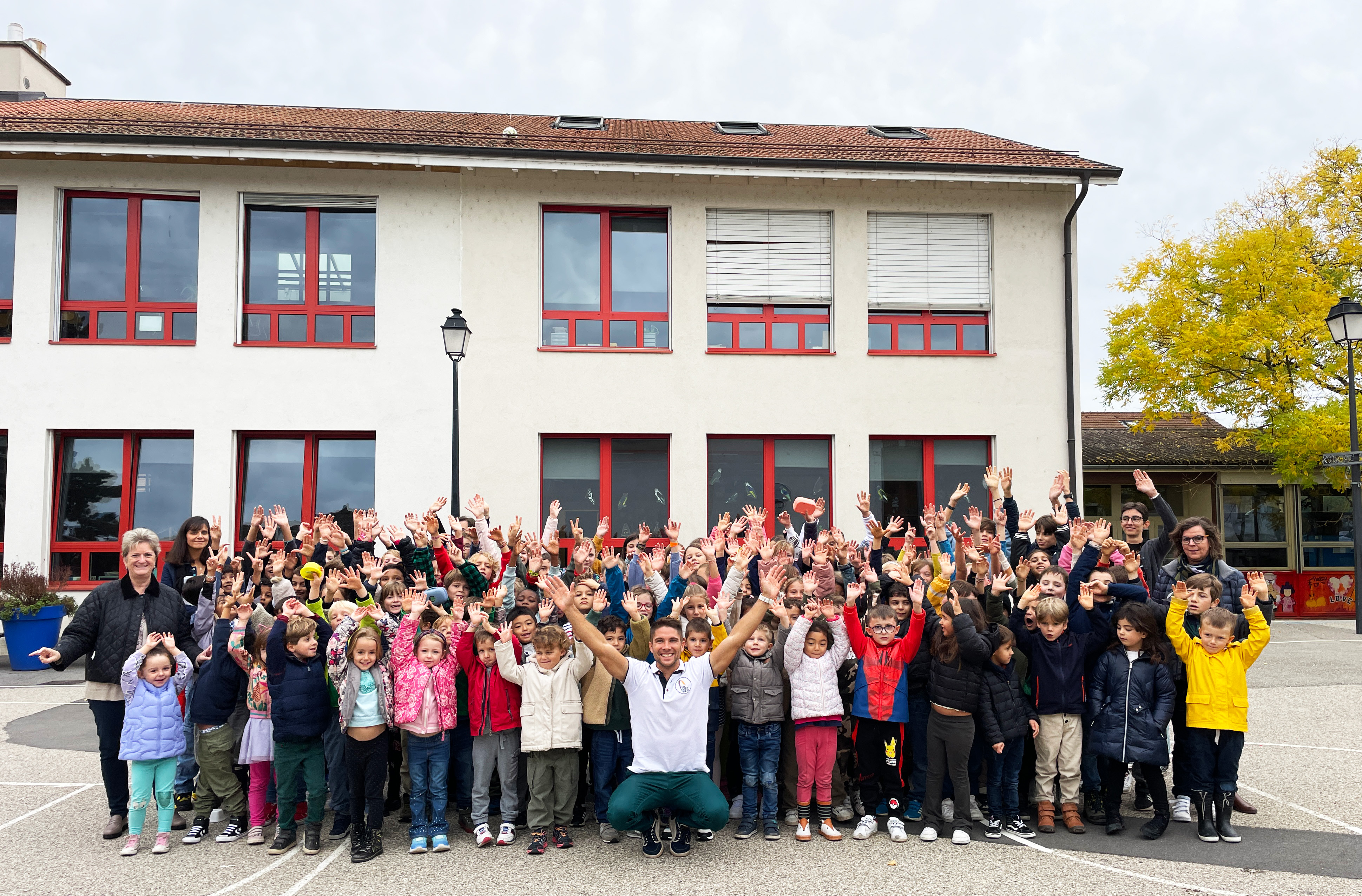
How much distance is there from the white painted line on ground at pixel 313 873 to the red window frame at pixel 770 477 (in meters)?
8.39

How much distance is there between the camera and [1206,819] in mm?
5406

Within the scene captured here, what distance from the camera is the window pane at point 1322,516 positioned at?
1775 cm

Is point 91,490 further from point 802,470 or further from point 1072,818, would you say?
point 1072,818

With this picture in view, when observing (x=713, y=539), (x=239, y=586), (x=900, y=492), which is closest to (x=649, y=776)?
(x=713, y=539)

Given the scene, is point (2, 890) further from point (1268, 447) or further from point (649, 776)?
point (1268, 447)

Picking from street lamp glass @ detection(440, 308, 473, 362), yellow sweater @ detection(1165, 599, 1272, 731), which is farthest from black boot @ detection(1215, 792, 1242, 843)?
street lamp glass @ detection(440, 308, 473, 362)

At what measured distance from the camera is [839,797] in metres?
6.04

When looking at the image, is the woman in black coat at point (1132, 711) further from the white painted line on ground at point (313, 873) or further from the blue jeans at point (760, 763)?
the white painted line on ground at point (313, 873)

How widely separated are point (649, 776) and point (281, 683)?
240 cm

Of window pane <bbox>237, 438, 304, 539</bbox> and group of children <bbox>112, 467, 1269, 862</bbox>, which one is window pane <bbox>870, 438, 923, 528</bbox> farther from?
window pane <bbox>237, 438, 304, 539</bbox>

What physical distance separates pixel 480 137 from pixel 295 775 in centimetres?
1066

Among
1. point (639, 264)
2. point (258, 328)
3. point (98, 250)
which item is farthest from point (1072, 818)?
point (98, 250)

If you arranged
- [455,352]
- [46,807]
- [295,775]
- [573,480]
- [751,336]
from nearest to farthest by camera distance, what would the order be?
[295,775] → [46,807] → [455,352] → [573,480] → [751,336]

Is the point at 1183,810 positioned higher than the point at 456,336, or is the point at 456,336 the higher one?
the point at 456,336
